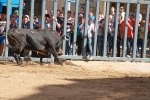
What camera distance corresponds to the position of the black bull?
519 inches

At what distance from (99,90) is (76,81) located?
4.41 feet

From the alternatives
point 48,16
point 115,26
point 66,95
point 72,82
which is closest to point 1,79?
point 72,82

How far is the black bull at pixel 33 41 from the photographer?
1317 centimetres

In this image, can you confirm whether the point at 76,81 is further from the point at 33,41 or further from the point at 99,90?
the point at 33,41

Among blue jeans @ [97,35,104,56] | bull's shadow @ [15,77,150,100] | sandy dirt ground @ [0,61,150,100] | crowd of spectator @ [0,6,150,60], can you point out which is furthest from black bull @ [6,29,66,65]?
bull's shadow @ [15,77,150,100]

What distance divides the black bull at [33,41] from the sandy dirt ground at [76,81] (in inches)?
17.7

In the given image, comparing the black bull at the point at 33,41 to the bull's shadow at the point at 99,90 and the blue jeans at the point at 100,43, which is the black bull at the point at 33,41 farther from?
the bull's shadow at the point at 99,90

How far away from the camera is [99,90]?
31.4ft

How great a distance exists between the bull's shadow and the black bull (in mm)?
2657

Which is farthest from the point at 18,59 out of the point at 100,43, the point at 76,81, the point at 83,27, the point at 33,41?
the point at 76,81

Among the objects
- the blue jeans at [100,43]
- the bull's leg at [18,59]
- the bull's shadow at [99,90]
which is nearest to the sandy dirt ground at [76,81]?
the bull's shadow at [99,90]

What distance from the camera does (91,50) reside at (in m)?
14.3

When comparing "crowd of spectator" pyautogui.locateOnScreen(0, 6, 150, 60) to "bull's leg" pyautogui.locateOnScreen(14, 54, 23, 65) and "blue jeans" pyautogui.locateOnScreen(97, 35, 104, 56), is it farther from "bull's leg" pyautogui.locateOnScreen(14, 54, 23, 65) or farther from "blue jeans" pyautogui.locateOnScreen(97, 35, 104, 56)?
"bull's leg" pyautogui.locateOnScreen(14, 54, 23, 65)

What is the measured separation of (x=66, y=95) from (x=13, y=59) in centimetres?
547
